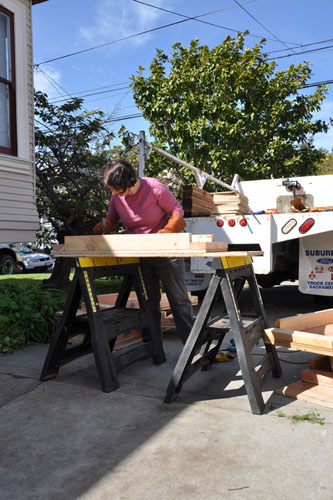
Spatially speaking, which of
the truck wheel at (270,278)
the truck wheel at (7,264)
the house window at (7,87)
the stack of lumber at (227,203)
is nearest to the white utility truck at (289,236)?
the stack of lumber at (227,203)

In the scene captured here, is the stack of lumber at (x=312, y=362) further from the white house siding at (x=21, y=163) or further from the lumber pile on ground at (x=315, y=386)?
the white house siding at (x=21, y=163)

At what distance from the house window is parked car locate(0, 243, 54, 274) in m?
8.12

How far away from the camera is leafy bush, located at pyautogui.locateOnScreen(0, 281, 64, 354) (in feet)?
15.9

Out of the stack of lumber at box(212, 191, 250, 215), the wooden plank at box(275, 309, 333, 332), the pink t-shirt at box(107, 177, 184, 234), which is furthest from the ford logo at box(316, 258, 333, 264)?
the pink t-shirt at box(107, 177, 184, 234)

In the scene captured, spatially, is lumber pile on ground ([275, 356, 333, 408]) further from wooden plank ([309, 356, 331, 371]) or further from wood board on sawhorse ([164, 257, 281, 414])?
wood board on sawhorse ([164, 257, 281, 414])

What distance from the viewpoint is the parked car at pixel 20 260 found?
16453 mm

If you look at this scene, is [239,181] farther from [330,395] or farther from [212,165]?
[330,395]

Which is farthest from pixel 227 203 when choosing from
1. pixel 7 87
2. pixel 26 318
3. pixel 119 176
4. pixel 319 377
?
pixel 7 87

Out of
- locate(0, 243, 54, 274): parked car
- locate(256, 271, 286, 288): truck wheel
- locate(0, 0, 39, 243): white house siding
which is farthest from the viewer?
locate(0, 243, 54, 274): parked car

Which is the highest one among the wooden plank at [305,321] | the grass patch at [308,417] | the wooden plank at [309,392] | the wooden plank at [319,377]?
the wooden plank at [305,321]

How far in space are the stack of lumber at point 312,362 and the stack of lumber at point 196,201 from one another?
3.00 meters

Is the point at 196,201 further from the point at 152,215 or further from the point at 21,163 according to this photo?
the point at 21,163

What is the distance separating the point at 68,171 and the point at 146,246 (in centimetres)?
731

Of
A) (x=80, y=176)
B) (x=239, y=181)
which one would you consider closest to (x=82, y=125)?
(x=80, y=176)
